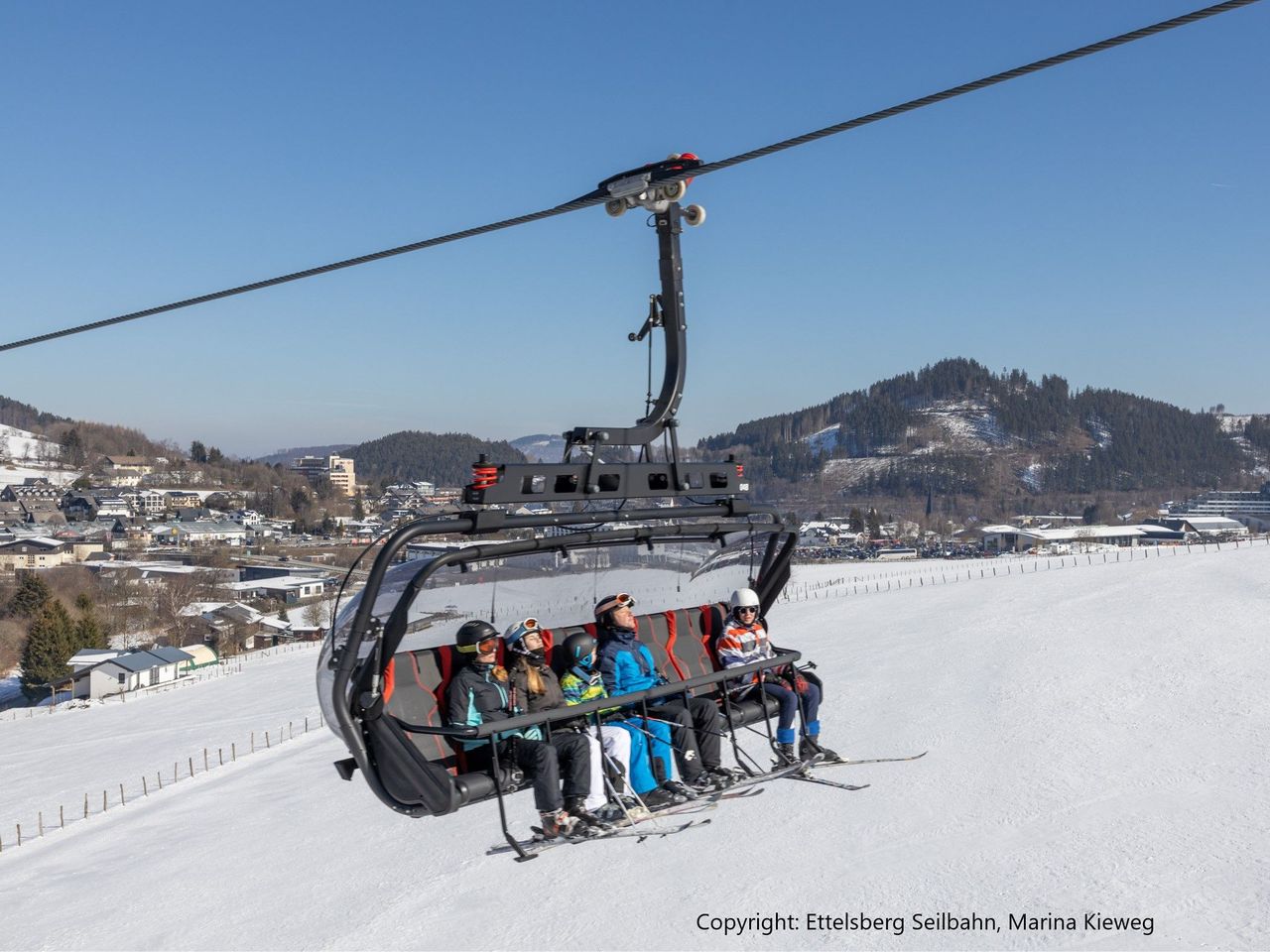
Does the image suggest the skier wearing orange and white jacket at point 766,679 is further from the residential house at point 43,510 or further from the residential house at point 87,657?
the residential house at point 43,510

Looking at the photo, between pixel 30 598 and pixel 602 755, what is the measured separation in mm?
77225

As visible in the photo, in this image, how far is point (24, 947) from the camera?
24875 mm

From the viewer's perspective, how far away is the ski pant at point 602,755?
301 inches

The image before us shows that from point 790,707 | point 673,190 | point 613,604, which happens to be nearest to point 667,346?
point 673,190

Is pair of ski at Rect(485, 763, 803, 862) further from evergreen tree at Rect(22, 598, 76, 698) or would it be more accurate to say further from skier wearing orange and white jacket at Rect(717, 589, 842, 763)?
evergreen tree at Rect(22, 598, 76, 698)

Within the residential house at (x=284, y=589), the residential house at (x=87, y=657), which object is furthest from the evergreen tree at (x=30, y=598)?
the residential house at (x=87, y=657)

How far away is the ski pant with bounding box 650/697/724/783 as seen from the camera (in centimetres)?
829

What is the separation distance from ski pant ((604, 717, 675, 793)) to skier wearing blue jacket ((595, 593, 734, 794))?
0.41 ft

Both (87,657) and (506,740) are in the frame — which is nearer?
(506,740)

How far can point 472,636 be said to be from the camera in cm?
788

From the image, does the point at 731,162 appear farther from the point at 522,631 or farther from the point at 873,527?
the point at 873,527

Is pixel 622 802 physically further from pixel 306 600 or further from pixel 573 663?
pixel 306 600

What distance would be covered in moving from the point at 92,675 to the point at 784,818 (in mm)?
39808

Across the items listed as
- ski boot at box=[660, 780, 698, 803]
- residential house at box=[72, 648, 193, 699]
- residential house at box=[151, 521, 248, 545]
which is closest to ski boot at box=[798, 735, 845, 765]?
ski boot at box=[660, 780, 698, 803]
